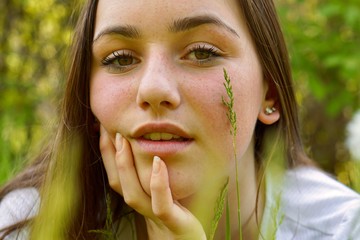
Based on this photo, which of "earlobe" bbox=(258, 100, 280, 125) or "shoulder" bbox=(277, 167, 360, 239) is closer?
"earlobe" bbox=(258, 100, 280, 125)

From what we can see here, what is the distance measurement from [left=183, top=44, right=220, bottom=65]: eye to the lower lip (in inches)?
9.2

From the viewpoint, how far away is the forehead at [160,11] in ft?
5.97

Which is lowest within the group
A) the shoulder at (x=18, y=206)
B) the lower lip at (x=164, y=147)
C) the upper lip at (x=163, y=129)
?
the shoulder at (x=18, y=206)

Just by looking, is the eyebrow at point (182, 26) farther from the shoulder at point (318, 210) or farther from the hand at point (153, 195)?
the shoulder at point (318, 210)

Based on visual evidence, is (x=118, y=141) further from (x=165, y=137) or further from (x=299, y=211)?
(x=299, y=211)

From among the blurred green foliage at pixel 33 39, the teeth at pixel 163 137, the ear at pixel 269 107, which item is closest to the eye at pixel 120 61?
the teeth at pixel 163 137

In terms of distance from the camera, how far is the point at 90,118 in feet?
7.08

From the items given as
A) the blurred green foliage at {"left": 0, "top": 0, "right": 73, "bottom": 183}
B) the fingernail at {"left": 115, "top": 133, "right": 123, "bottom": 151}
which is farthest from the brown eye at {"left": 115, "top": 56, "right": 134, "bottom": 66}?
the blurred green foliage at {"left": 0, "top": 0, "right": 73, "bottom": 183}

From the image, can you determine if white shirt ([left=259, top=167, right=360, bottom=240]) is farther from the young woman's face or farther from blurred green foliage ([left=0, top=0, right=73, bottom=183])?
blurred green foliage ([left=0, top=0, right=73, bottom=183])

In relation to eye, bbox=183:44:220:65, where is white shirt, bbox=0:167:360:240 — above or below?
below

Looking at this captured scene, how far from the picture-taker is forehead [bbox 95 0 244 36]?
71.6 inches

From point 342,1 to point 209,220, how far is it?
2430 millimetres

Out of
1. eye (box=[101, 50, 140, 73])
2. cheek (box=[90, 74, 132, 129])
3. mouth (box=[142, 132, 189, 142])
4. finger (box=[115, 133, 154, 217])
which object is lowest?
finger (box=[115, 133, 154, 217])

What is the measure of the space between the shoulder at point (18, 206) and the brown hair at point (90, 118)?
0.25 feet
